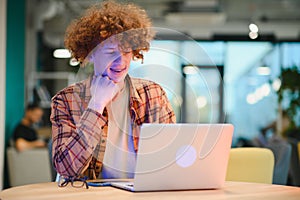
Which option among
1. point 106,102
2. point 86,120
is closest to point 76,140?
point 86,120

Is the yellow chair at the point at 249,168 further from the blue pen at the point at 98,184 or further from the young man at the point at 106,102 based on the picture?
the blue pen at the point at 98,184

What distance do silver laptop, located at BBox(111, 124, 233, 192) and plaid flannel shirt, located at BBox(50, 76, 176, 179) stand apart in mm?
249

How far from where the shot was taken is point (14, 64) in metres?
7.91

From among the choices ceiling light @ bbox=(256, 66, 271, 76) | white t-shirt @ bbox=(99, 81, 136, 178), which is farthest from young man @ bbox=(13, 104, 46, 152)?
ceiling light @ bbox=(256, 66, 271, 76)

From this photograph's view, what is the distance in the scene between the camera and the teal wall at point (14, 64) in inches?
303

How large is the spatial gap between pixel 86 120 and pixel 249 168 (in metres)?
1.11

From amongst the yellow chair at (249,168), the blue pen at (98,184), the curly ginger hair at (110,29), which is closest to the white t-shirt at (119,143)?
the blue pen at (98,184)

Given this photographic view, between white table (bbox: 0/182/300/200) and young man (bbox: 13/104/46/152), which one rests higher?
young man (bbox: 13/104/46/152)

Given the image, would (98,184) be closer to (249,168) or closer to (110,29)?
(110,29)

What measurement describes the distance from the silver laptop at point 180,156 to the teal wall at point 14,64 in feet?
18.4

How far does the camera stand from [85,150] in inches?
95.0

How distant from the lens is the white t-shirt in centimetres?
251

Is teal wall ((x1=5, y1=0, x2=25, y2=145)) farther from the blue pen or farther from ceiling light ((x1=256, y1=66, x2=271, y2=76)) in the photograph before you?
ceiling light ((x1=256, y1=66, x2=271, y2=76))

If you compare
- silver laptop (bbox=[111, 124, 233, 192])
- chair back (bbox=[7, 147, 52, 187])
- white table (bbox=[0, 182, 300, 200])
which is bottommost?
chair back (bbox=[7, 147, 52, 187])
